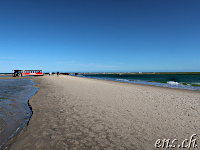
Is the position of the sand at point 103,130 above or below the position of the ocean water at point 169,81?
below

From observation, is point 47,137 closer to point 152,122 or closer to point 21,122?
point 21,122

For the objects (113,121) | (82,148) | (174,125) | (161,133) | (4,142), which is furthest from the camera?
(113,121)

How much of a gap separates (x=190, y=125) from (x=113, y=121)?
3486mm

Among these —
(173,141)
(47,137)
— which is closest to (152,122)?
(173,141)

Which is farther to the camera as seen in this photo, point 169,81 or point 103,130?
point 169,81

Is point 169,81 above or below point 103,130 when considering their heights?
above

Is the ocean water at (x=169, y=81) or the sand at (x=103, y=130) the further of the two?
the ocean water at (x=169, y=81)

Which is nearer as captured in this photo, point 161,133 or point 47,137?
point 47,137

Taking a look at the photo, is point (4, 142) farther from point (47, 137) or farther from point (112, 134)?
point (112, 134)

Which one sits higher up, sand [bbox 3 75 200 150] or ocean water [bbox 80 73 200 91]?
ocean water [bbox 80 73 200 91]

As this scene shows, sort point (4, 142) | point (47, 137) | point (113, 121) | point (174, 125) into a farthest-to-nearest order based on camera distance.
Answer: point (113, 121) < point (174, 125) < point (47, 137) < point (4, 142)

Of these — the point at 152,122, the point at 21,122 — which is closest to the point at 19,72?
the point at 21,122

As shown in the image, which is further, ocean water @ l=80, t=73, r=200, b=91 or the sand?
ocean water @ l=80, t=73, r=200, b=91

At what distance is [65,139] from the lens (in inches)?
163
